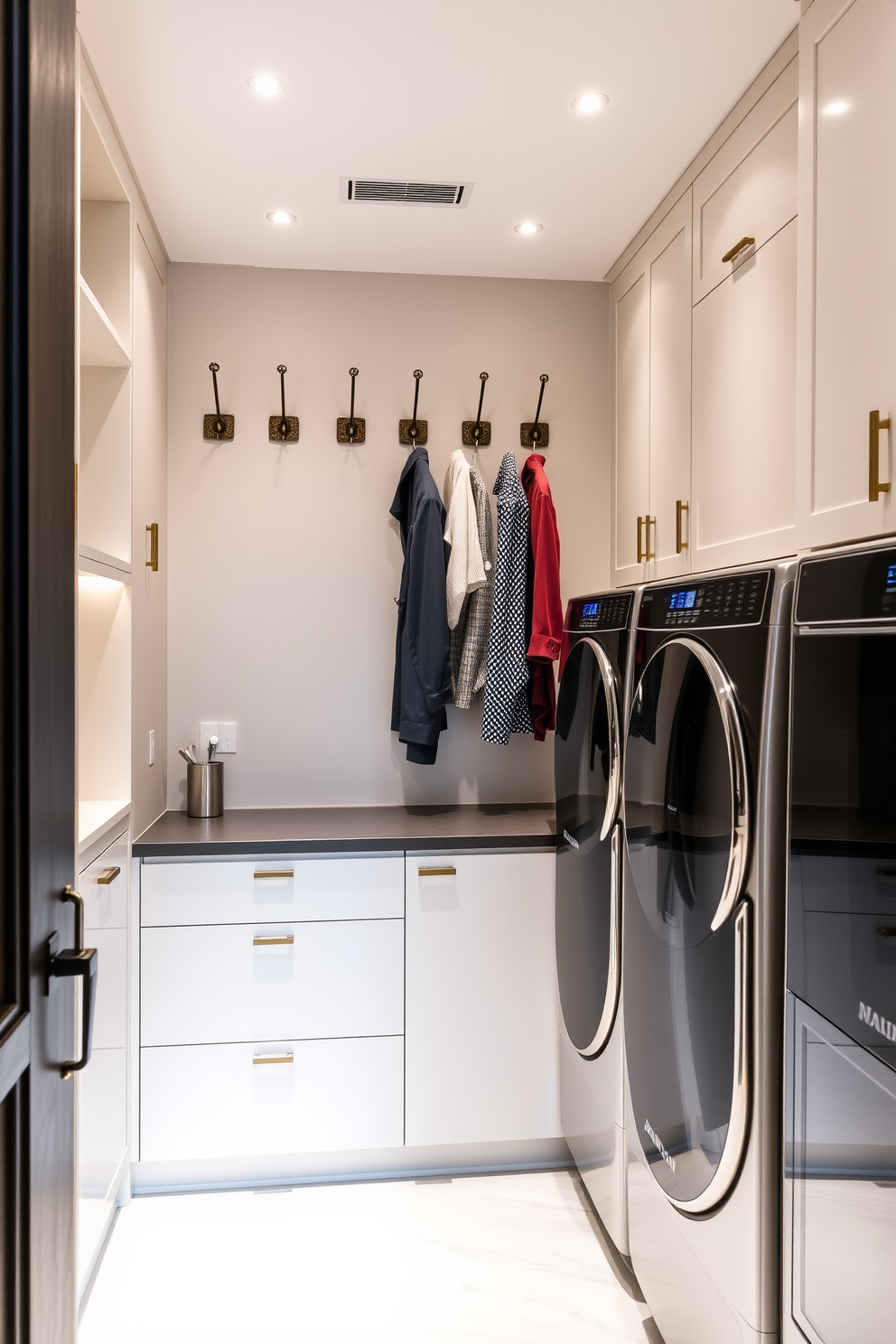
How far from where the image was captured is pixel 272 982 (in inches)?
89.7

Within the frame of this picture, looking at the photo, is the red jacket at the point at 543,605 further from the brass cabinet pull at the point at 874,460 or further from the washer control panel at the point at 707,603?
the brass cabinet pull at the point at 874,460

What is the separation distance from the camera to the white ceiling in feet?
5.40

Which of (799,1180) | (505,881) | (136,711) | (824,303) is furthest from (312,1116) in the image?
(824,303)

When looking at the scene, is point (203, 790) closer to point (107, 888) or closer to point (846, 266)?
point (107, 888)

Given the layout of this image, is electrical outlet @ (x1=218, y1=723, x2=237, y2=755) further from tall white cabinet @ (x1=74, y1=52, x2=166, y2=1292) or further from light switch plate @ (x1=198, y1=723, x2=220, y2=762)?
tall white cabinet @ (x1=74, y1=52, x2=166, y2=1292)

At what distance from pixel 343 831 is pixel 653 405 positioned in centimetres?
139

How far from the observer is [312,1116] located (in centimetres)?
229

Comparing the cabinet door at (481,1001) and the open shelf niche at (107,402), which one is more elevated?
the open shelf niche at (107,402)

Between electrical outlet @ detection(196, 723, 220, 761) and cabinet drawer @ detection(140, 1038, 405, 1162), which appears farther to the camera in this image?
electrical outlet @ detection(196, 723, 220, 761)

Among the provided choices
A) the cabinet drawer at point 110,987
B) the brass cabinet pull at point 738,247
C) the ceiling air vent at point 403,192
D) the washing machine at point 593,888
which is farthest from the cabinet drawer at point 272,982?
the ceiling air vent at point 403,192

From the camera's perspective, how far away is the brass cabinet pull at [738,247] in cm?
183

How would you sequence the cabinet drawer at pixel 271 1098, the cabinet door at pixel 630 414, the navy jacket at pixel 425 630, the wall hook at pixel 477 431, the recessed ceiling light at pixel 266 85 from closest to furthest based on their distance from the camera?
the recessed ceiling light at pixel 266 85, the cabinet drawer at pixel 271 1098, the cabinet door at pixel 630 414, the navy jacket at pixel 425 630, the wall hook at pixel 477 431

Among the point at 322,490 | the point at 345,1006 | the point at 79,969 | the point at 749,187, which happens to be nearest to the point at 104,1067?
the point at 345,1006

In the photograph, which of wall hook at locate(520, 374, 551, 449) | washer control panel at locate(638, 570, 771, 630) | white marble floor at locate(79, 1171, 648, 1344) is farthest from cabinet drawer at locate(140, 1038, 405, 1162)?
wall hook at locate(520, 374, 551, 449)
